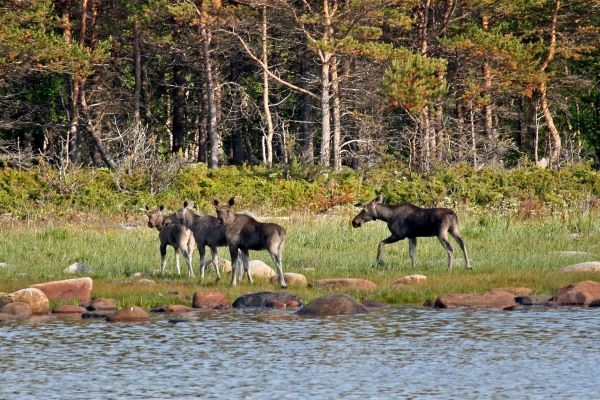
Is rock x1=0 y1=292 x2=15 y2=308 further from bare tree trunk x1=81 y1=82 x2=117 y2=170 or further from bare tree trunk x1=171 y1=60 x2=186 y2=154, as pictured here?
bare tree trunk x1=171 y1=60 x2=186 y2=154

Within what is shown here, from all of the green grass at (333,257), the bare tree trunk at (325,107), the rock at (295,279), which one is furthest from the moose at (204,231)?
the bare tree trunk at (325,107)

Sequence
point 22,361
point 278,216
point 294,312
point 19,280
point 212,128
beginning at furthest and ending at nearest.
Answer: point 212,128 < point 278,216 < point 19,280 < point 294,312 < point 22,361

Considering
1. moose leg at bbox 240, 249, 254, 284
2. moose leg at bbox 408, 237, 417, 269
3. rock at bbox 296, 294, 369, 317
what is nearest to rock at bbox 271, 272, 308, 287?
moose leg at bbox 240, 249, 254, 284

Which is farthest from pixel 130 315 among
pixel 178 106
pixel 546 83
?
pixel 178 106

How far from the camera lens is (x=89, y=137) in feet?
192

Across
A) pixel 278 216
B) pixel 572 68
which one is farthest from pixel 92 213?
pixel 572 68

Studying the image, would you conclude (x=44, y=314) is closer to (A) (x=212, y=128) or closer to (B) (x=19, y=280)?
(B) (x=19, y=280)

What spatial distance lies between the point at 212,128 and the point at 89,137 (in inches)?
380

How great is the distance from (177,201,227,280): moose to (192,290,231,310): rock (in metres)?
1.91

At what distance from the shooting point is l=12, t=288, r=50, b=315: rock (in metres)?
21.0

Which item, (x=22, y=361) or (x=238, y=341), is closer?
(x=22, y=361)

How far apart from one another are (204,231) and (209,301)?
108 inches

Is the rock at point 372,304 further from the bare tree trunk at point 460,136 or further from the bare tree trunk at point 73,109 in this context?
the bare tree trunk at point 73,109

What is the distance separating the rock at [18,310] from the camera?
815 inches
